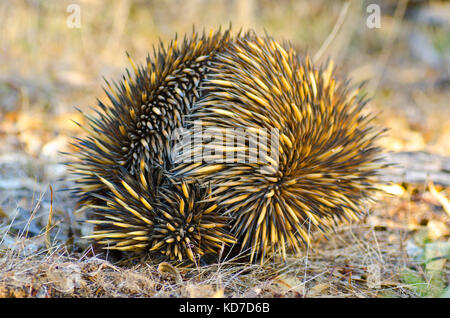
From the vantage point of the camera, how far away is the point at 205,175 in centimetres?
297

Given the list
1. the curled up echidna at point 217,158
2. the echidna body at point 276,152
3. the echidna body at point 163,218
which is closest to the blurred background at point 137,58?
the echidna body at point 163,218

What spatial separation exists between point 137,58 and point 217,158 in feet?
21.1

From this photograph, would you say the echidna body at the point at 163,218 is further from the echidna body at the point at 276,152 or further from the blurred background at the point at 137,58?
the blurred background at the point at 137,58

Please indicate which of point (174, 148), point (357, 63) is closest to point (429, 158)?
point (174, 148)

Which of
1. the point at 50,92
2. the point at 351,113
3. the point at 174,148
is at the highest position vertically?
the point at 50,92

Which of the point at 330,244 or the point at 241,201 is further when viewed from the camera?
the point at 330,244

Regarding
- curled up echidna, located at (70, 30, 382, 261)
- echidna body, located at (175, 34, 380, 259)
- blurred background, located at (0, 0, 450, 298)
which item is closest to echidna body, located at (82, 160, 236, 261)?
curled up echidna, located at (70, 30, 382, 261)

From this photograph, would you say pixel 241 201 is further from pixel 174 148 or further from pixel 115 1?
pixel 115 1

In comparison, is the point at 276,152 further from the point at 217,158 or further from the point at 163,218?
the point at 163,218

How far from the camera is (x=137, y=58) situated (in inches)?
344

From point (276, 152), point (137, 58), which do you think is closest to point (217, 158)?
point (276, 152)

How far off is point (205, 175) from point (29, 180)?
2.56 metres

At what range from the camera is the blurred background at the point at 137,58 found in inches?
200

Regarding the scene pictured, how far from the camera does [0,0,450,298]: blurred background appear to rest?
5082 mm
